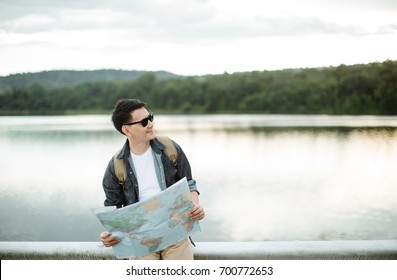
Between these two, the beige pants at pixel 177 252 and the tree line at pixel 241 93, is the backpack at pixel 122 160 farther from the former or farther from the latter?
the tree line at pixel 241 93

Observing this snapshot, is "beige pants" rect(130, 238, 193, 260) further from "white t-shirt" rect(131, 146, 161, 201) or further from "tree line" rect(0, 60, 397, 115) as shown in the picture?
"tree line" rect(0, 60, 397, 115)

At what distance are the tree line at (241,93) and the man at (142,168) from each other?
7.10 feet

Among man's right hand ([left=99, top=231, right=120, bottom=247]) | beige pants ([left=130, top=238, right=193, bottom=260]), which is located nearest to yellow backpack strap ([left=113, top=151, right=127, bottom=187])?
man's right hand ([left=99, top=231, right=120, bottom=247])

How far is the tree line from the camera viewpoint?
12.2 feet

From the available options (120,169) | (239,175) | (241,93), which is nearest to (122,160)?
(120,169)

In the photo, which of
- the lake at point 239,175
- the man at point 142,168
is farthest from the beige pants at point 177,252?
the lake at point 239,175

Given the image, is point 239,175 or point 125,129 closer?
point 125,129

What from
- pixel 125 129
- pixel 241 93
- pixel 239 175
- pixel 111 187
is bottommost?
pixel 239 175

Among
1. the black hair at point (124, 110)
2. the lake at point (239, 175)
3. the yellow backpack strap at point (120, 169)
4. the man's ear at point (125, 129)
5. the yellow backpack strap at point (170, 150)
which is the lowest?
the lake at point (239, 175)

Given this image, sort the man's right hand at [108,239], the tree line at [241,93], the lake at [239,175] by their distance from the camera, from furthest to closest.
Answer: the lake at [239,175], the tree line at [241,93], the man's right hand at [108,239]

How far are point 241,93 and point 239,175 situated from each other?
2022 mm

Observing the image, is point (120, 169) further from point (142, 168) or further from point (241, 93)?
point (241, 93)

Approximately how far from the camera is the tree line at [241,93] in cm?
373

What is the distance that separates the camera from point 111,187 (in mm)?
1785
